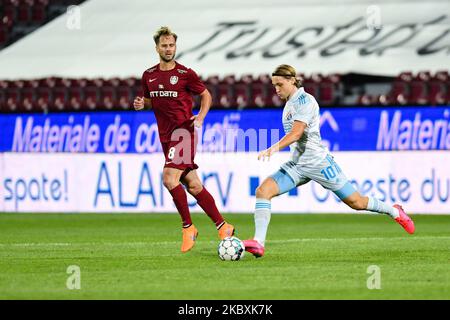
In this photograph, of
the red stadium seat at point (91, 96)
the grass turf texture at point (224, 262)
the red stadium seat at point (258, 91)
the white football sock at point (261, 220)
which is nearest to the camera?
the grass turf texture at point (224, 262)

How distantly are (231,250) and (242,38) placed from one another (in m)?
15.4

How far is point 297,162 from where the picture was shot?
10922 mm

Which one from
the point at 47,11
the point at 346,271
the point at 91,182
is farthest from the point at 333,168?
the point at 47,11

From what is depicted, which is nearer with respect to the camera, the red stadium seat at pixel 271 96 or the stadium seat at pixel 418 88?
the stadium seat at pixel 418 88

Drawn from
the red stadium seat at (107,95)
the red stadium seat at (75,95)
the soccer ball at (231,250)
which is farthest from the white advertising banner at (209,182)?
the soccer ball at (231,250)

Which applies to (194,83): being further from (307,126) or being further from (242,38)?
(242,38)

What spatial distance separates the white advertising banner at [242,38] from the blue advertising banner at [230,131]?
14.2ft

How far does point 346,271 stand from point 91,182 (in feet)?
34.7

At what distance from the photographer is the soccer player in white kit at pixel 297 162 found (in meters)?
10.6

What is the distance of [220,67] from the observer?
81.6 feet

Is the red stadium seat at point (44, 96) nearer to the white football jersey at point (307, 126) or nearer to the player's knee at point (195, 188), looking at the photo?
the player's knee at point (195, 188)
